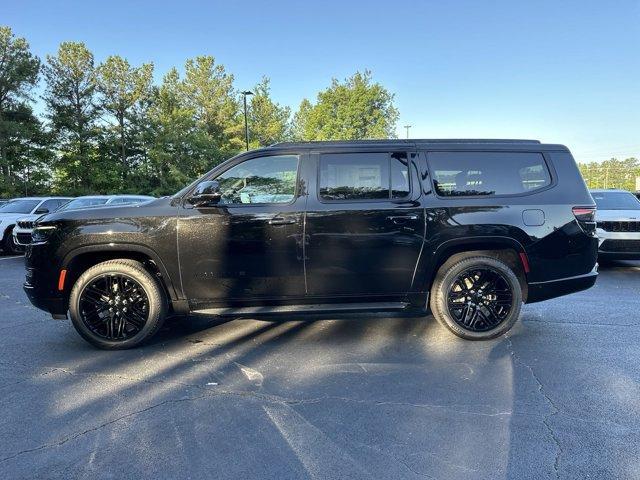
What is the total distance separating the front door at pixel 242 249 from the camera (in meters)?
4.22

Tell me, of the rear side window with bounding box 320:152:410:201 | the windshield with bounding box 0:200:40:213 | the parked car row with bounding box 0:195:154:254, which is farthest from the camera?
the windshield with bounding box 0:200:40:213

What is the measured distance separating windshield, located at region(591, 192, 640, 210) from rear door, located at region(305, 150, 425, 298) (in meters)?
6.77

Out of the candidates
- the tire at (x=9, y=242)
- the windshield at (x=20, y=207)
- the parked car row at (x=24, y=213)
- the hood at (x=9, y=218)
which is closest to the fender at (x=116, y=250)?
the parked car row at (x=24, y=213)

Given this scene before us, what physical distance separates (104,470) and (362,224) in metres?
2.83

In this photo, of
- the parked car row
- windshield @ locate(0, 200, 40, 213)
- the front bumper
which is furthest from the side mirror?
windshield @ locate(0, 200, 40, 213)

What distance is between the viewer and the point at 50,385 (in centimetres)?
356

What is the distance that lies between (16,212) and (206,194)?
11.4m

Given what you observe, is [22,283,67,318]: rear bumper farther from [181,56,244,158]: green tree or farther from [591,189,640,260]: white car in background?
[181,56,244,158]: green tree

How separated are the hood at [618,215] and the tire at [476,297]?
5.10m

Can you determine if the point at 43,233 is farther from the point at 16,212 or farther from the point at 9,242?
the point at 16,212

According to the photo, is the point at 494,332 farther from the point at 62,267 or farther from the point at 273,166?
the point at 62,267

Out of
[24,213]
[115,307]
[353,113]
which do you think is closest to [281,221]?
[115,307]

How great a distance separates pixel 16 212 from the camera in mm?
12578

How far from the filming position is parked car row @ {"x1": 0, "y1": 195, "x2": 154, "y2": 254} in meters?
11.6
